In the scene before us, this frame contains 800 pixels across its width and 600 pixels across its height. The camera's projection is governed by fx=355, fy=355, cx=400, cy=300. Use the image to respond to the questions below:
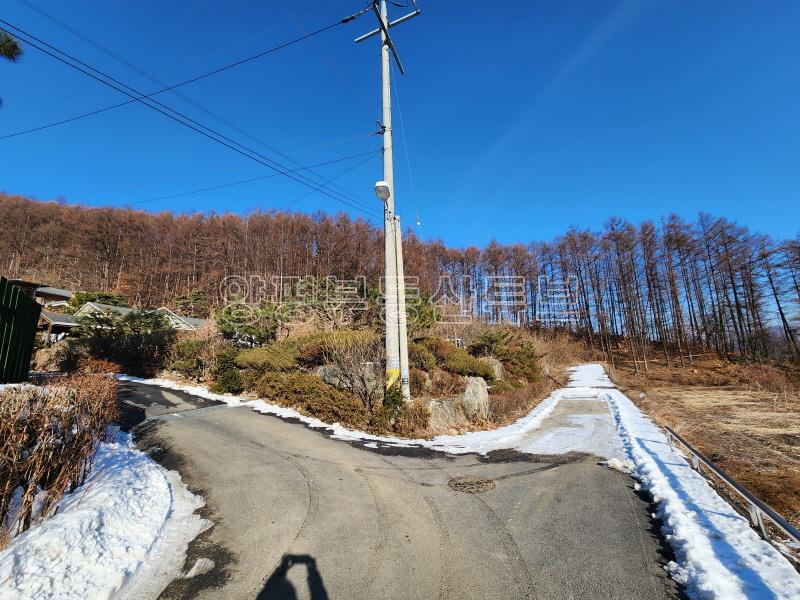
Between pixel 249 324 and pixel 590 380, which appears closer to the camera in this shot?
pixel 249 324

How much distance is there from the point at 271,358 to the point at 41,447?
27.9 feet

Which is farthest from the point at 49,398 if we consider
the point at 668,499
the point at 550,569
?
the point at 668,499

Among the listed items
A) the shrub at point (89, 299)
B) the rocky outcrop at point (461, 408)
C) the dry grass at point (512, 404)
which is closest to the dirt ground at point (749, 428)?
the dry grass at point (512, 404)

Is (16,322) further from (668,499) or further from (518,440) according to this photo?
(668,499)

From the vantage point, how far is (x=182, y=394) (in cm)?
1237

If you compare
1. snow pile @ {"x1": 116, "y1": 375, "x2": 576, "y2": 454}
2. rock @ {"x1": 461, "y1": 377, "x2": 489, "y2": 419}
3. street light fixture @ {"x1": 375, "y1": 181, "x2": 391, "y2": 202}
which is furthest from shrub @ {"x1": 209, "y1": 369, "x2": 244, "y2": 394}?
street light fixture @ {"x1": 375, "y1": 181, "x2": 391, "y2": 202}

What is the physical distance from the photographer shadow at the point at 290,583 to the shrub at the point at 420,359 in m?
8.37

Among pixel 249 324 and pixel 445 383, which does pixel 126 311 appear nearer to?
pixel 249 324

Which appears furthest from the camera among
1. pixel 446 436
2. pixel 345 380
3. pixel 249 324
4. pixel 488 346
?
pixel 488 346

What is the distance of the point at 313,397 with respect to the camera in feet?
31.9

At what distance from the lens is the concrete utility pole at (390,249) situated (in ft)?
30.2

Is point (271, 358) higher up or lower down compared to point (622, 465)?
higher up

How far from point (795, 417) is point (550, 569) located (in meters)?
14.9

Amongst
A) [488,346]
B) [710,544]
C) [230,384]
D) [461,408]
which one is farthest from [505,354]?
[710,544]
